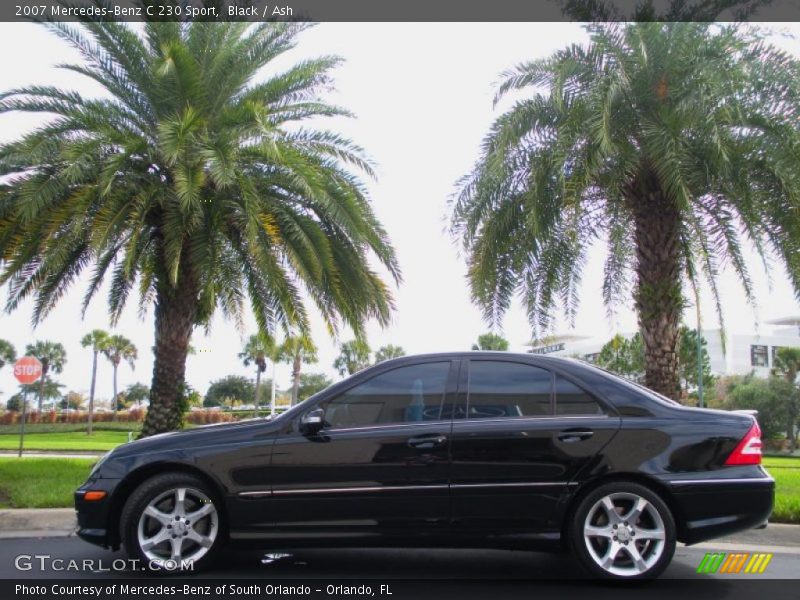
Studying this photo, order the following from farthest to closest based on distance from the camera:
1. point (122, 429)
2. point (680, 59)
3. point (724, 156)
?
point (122, 429)
point (680, 59)
point (724, 156)

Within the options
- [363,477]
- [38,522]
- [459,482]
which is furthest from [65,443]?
[459,482]

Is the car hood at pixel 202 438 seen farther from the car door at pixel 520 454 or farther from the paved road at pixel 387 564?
the car door at pixel 520 454

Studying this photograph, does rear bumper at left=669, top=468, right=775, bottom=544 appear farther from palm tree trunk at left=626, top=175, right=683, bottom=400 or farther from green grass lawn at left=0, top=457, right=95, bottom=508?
green grass lawn at left=0, top=457, right=95, bottom=508

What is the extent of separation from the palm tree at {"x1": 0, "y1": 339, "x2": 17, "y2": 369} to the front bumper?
80.6 meters

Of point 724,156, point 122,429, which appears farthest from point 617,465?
point 122,429

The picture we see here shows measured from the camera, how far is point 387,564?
19.6 feet

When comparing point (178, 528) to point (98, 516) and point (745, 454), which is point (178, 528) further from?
point (745, 454)

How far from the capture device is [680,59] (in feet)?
34.1

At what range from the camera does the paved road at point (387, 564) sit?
18.2 ft

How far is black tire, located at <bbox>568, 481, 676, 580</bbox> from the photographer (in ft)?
16.8

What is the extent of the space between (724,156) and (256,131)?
20.7 feet

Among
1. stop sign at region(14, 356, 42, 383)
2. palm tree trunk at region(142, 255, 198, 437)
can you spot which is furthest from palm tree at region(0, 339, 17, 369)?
palm tree trunk at region(142, 255, 198, 437)

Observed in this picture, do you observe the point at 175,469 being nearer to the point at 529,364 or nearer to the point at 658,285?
the point at 529,364

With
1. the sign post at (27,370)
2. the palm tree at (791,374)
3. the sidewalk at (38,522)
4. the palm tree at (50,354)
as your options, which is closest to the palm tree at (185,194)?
the sidewalk at (38,522)
